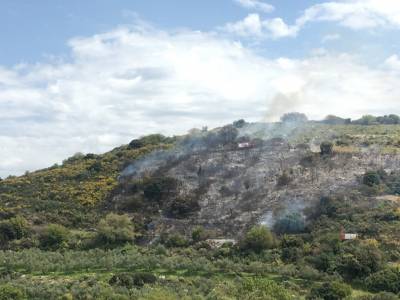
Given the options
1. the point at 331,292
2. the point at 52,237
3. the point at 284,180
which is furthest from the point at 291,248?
the point at 52,237

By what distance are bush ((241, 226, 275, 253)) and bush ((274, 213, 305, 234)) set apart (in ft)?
12.2

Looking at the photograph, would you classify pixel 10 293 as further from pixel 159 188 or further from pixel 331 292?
pixel 159 188

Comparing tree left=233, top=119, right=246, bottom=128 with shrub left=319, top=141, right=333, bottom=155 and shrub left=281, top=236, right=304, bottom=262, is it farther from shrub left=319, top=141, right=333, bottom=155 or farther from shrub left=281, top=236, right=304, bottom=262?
shrub left=281, top=236, right=304, bottom=262

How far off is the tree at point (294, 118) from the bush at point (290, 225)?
185 feet

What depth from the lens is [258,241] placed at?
1694 inches

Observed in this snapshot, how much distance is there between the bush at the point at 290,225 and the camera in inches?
1847

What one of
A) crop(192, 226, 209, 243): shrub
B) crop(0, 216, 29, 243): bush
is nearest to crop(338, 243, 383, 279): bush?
crop(192, 226, 209, 243): shrub

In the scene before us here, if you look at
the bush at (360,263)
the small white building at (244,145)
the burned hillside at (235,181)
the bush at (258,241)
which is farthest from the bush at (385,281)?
the small white building at (244,145)

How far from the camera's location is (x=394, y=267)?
36.1 m

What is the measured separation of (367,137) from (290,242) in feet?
129

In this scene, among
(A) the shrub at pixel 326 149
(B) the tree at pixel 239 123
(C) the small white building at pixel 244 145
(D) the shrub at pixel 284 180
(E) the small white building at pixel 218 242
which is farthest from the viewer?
(B) the tree at pixel 239 123

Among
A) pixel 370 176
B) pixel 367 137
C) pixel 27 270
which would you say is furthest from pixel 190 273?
pixel 367 137

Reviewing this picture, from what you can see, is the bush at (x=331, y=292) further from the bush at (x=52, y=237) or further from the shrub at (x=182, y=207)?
the bush at (x=52, y=237)

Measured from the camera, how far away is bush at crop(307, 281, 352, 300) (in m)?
32.0
